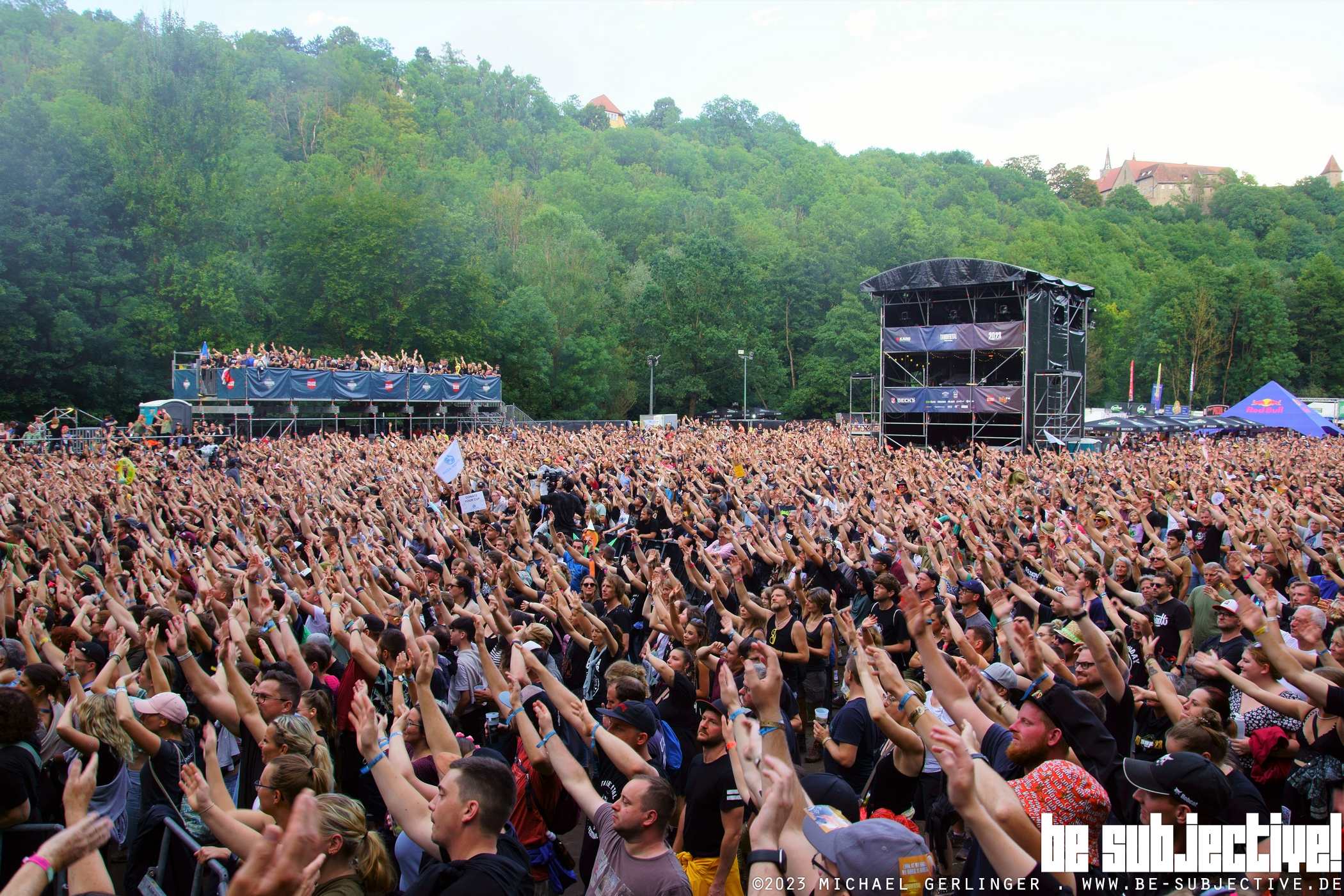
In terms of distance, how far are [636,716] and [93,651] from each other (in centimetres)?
388

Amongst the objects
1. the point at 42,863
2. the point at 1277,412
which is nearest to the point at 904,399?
the point at 1277,412

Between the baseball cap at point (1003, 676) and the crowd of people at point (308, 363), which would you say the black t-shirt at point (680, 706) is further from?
the crowd of people at point (308, 363)

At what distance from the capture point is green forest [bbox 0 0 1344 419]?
1607 inches

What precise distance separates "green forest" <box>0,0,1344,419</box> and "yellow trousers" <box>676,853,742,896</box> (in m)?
40.9

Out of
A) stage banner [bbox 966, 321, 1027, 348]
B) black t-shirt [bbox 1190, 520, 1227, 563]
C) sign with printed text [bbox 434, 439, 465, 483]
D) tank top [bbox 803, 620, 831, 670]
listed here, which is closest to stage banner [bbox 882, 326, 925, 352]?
stage banner [bbox 966, 321, 1027, 348]

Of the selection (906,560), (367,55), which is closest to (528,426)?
(906,560)

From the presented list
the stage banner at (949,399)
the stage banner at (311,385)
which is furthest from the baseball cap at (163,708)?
the stage banner at (949,399)

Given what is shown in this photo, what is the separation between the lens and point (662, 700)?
5109 millimetres

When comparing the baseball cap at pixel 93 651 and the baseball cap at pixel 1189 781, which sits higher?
the baseball cap at pixel 1189 781

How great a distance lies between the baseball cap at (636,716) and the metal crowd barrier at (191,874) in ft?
5.08

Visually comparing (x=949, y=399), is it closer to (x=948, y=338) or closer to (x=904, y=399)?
(x=904, y=399)

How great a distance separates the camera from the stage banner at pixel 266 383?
27.2 m

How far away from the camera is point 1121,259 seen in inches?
3671

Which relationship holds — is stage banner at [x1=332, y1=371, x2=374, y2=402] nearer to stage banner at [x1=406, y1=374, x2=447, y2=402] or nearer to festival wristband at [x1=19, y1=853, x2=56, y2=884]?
stage banner at [x1=406, y1=374, x2=447, y2=402]
